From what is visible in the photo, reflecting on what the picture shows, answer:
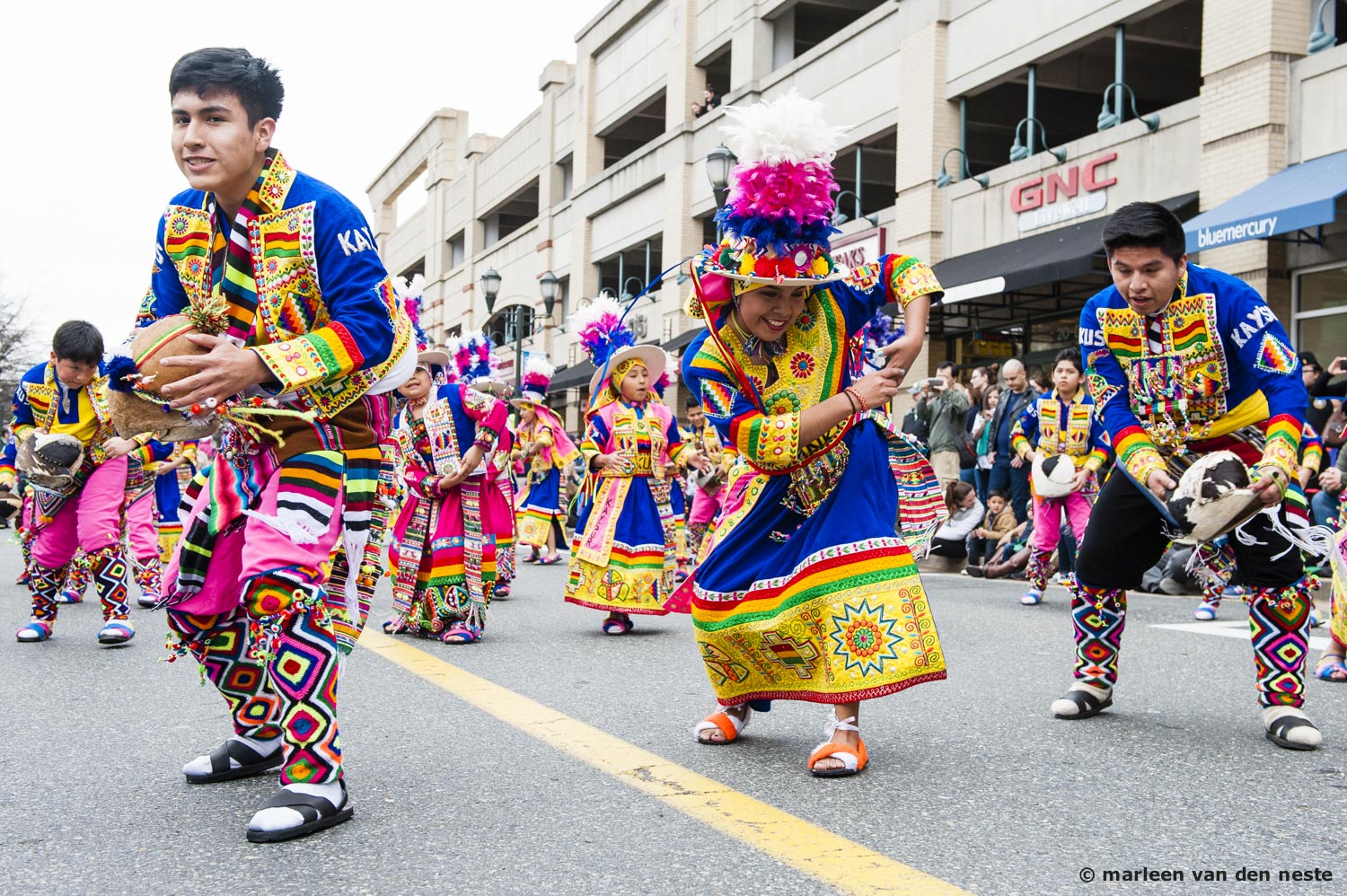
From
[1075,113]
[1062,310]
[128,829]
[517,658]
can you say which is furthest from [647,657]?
[1075,113]

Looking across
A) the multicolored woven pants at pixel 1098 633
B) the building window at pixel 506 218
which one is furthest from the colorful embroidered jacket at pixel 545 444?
the building window at pixel 506 218

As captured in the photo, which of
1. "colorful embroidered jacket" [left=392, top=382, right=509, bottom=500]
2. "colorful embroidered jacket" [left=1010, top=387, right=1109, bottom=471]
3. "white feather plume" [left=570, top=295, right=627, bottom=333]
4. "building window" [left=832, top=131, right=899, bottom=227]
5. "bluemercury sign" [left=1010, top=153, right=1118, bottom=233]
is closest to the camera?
"colorful embroidered jacket" [left=392, top=382, right=509, bottom=500]

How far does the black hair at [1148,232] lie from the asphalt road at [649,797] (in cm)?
165

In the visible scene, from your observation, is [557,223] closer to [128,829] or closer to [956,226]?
[956,226]

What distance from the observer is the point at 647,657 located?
6789 millimetres

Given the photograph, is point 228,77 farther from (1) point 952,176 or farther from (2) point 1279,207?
(1) point 952,176

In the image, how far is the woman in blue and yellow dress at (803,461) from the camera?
4008 mm

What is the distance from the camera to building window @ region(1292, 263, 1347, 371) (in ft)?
43.5

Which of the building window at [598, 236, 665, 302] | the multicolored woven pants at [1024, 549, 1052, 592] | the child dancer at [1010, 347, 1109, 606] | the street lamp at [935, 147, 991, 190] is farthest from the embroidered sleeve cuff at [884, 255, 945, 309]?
the building window at [598, 236, 665, 302]

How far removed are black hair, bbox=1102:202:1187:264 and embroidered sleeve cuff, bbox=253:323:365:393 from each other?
102 inches

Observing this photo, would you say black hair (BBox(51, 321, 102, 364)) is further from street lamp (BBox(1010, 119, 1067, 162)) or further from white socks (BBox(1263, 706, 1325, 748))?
street lamp (BBox(1010, 119, 1067, 162))

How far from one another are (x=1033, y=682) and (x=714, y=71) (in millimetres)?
25456

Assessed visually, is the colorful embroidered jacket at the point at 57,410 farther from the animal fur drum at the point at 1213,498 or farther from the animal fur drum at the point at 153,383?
the animal fur drum at the point at 1213,498

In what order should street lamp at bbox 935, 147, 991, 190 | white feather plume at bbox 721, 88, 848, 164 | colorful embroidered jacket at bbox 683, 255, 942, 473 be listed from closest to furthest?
white feather plume at bbox 721, 88, 848, 164
colorful embroidered jacket at bbox 683, 255, 942, 473
street lamp at bbox 935, 147, 991, 190
